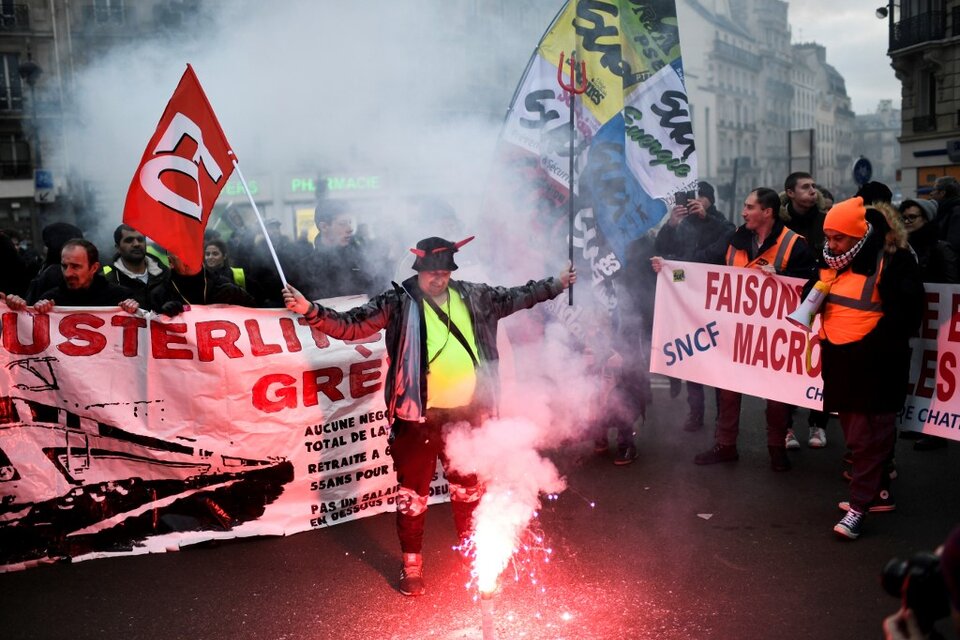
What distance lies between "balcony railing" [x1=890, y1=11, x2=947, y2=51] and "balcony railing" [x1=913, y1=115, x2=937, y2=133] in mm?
2670

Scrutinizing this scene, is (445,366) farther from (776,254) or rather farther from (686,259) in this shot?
(686,259)

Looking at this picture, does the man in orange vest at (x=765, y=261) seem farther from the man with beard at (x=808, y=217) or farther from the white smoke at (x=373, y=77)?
the white smoke at (x=373, y=77)

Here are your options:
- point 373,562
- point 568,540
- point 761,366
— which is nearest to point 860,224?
point 761,366

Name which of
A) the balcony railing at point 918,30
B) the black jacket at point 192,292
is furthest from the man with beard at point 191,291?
the balcony railing at point 918,30

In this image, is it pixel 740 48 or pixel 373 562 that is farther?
pixel 740 48

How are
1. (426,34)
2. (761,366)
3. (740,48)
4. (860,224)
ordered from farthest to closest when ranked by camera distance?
(740,48) < (426,34) < (761,366) < (860,224)

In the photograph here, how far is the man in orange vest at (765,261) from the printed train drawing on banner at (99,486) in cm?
309

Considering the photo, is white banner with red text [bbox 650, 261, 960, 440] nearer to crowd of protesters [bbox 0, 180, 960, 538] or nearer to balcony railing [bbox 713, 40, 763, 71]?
crowd of protesters [bbox 0, 180, 960, 538]

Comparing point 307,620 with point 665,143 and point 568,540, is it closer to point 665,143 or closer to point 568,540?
point 568,540

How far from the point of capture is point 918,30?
30.0m

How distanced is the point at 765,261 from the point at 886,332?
134 cm

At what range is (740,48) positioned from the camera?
41.4 m

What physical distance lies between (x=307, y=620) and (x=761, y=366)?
3.42 meters

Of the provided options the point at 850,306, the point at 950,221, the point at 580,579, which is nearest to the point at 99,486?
the point at 580,579
